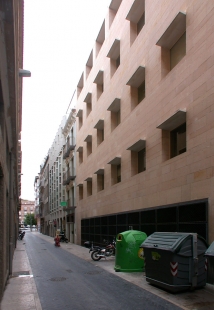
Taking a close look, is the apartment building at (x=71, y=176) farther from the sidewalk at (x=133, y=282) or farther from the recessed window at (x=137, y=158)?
the sidewalk at (x=133, y=282)

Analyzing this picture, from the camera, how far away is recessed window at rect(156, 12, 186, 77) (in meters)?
14.3

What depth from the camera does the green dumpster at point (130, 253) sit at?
46.8ft

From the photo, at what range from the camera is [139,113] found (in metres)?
18.5

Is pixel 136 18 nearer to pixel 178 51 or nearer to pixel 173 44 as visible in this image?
pixel 173 44

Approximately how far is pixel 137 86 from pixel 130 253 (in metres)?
9.47

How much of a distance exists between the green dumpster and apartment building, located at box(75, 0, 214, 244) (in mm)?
1503

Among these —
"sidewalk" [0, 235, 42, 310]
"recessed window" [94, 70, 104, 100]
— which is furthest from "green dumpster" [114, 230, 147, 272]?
"recessed window" [94, 70, 104, 100]

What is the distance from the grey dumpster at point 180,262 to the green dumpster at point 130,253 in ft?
11.2

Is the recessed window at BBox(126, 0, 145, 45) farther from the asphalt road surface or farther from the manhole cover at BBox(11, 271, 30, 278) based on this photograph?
the manhole cover at BBox(11, 271, 30, 278)

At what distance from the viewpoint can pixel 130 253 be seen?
14273mm

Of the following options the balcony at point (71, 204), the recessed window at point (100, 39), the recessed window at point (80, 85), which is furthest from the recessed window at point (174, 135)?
the balcony at point (71, 204)

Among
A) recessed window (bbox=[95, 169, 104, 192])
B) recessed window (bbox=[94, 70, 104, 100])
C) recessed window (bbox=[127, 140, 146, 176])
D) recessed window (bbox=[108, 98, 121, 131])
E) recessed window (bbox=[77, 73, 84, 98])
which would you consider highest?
recessed window (bbox=[77, 73, 84, 98])

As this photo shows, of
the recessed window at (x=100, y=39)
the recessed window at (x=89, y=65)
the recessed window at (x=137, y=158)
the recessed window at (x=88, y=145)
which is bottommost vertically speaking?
the recessed window at (x=137, y=158)

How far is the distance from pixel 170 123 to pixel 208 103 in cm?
280
